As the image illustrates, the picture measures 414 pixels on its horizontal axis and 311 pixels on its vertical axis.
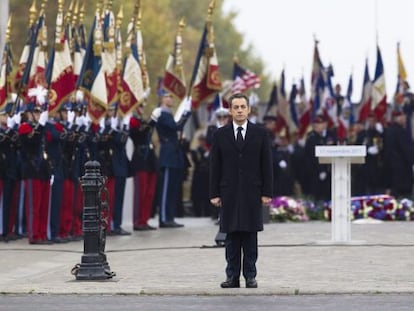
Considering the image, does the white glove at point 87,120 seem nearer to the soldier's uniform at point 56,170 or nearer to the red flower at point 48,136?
the soldier's uniform at point 56,170

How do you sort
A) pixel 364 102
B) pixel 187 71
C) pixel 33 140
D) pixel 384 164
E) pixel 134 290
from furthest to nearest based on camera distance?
pixel 187 71 < pixel 364 102 < pixel 384 164 < pixel 33 140 < pixel 134 290

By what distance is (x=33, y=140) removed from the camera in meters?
19.6

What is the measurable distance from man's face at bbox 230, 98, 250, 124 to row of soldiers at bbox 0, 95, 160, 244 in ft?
20.4

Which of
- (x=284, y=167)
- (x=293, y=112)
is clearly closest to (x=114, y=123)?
(x=284, y=167)

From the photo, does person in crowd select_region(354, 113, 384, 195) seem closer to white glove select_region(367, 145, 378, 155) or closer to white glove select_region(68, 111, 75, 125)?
white glove select_region(367, 145, 378, 155)

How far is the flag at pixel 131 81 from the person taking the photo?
22039 mm

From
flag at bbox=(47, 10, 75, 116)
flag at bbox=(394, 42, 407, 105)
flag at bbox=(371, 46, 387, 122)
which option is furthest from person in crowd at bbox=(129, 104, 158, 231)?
flag at bbox=(394, 42, 407, 105)

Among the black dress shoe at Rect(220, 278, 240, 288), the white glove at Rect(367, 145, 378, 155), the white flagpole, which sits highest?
the white flagpole

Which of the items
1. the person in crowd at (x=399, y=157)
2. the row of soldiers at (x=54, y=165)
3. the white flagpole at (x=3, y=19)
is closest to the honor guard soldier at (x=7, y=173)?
the row of soldiers at (x=54, y=165)

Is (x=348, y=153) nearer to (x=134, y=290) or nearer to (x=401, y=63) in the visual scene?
(x=134, y=290)

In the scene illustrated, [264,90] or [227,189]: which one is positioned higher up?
[264,90]

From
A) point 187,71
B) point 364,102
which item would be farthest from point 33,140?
point 187,71

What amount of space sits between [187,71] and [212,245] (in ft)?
182

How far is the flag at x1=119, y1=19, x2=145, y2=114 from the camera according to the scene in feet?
72.3
